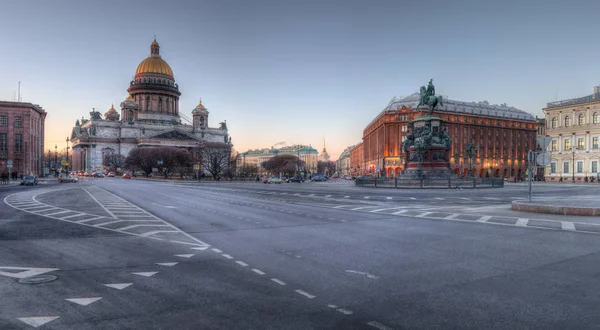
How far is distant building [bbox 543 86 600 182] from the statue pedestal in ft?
146

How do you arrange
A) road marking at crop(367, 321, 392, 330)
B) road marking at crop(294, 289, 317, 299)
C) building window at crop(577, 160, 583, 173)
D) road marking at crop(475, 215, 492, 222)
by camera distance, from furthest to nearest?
building window at crop(577, 160, 583, 173)
road marking at crop(475, 215, 492, 222)
road marking at crop(294, 289, 317, 299)
road marking at crop(367, 321, 392, 330)

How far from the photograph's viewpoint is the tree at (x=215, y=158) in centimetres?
8839

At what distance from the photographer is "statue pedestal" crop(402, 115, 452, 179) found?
1795 inches

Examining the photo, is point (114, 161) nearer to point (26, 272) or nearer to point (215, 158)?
point (215, 158)

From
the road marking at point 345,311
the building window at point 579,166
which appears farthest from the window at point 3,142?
the building window at point 579,166

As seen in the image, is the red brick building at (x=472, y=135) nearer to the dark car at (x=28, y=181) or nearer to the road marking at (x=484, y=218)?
the dark car at (x=28, y=181)

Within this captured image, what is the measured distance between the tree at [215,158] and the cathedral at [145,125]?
40705mm

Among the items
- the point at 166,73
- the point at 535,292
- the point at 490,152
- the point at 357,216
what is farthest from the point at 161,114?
the point at 535,292

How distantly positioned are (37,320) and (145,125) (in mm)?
153798

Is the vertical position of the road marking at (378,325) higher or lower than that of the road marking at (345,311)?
higher

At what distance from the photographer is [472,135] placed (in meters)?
121

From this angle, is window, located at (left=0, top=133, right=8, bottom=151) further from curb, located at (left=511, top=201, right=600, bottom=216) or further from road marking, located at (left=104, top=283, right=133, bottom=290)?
curb, located at (left=511, top=201, right=600, bottom=216)

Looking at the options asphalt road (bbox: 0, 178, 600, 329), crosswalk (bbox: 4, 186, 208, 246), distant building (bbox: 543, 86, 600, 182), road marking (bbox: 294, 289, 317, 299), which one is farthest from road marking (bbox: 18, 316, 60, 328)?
distant building (bbox: 543, 86, 600, 182)

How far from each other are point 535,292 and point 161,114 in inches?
6362
